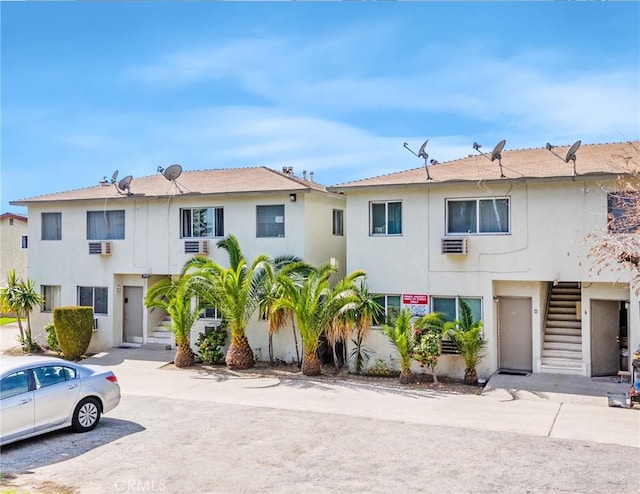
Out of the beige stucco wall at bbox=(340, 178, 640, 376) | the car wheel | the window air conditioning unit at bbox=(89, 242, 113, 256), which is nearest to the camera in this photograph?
the car wheel

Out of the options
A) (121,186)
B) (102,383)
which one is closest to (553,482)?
(102,383)

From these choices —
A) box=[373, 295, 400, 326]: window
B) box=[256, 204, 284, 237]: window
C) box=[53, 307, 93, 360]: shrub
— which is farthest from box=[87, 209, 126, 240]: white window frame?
box=[373, 295, 400, 326]: window

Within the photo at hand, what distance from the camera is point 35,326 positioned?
73.1ft

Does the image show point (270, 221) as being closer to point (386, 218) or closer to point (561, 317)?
point (386, 218)

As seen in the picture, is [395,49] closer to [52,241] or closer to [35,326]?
[52,241]

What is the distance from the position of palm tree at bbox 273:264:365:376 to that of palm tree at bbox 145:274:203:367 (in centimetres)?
312

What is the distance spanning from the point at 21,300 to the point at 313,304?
→ 11723 mm

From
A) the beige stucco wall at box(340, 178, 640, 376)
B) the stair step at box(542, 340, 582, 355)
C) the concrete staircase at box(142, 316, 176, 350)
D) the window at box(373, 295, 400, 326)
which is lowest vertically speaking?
the concrete staircase at box(142, 316, 176, 350)

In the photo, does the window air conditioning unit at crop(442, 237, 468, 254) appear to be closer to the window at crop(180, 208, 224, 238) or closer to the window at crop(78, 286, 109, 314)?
the window at crop(180, 208, 224, 238)

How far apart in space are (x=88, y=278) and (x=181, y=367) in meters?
6.16

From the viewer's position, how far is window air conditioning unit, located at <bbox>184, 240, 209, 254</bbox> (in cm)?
1953

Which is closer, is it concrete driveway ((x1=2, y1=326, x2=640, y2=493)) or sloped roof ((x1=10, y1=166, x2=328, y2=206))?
concrete driveway ((x1=2, y1=326, x2=640, y2=493))

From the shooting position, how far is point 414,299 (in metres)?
16.7

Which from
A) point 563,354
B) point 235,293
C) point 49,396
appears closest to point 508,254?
point 563,354
